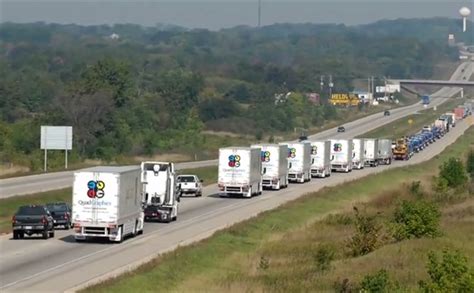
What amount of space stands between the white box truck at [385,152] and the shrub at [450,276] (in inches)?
3349

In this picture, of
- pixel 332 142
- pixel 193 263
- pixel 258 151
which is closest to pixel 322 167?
pixel 332 142

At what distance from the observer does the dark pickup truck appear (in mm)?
49688

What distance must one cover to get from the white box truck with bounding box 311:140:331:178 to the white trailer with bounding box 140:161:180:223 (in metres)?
37.9

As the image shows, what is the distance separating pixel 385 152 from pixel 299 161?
32.8 metres

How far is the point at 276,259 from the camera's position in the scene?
148 feet

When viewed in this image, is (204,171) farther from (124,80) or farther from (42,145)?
(124,80)

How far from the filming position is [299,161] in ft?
293

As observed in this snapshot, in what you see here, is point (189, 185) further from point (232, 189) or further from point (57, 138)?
point (57, 138)

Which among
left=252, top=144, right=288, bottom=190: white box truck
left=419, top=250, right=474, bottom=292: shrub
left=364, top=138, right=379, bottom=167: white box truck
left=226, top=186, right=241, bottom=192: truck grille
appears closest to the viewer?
left=419, top=250, right=474, bottom=292: shrub

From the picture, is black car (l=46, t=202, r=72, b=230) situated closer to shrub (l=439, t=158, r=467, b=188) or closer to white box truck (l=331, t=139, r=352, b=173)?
shrub (l=439, t=158, r=467, b=188)

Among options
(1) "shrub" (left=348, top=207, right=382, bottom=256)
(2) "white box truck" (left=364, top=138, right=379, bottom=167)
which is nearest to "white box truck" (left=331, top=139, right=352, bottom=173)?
(2) "white box truck" (left=364, top=138, right=379, bottom=167)

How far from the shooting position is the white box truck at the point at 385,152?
11857cm

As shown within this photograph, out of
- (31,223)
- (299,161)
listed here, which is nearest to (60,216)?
(31,223)

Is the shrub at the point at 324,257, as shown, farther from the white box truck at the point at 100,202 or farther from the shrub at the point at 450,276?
the shrub at the point at 450,276
